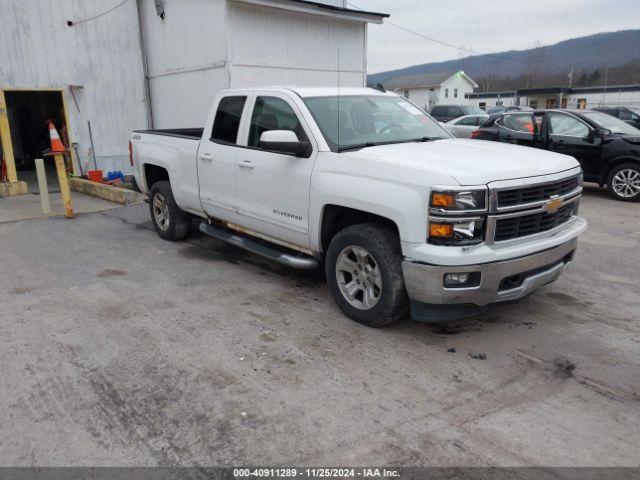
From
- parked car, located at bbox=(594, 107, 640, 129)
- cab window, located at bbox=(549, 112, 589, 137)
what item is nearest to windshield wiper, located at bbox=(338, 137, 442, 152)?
cab window, located at bbox=(549, 112, 589, 137)

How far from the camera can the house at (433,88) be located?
208 ft

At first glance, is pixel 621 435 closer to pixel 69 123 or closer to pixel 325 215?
pixel 325 215

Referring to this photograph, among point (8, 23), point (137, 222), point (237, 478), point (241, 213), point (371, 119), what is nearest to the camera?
point (237, 478)

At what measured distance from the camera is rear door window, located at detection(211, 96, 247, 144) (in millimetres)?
5680

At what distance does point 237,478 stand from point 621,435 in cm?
221

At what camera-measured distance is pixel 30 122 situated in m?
17.0

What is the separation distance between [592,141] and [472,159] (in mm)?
7026

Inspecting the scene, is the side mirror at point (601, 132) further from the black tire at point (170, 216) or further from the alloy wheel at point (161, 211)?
the alloy wheel at point (161, 211)

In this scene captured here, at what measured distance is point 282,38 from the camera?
→ 38.9 feet

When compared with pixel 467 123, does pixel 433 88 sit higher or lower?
higher

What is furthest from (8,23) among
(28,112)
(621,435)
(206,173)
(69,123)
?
(621,435)

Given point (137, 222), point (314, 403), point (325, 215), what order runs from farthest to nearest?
1. point (137, 222)
2. point (325, 215)
3. point (314, 403)

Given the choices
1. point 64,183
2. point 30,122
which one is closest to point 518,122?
point 64,183

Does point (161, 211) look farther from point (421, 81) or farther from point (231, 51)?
point (421, 81)
